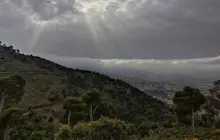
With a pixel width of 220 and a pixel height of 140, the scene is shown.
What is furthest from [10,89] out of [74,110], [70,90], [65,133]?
[70,90]

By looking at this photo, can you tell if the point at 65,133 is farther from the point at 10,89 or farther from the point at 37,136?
the point at 10,89

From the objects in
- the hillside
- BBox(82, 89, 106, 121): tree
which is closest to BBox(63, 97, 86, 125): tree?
BBox(82, 89, 106, 121): tree

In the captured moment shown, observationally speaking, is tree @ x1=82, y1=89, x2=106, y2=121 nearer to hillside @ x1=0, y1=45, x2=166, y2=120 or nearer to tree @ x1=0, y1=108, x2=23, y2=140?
tree @ x1=0, y1=108, x2=23, y2=140

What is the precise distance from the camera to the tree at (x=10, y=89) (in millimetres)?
40812

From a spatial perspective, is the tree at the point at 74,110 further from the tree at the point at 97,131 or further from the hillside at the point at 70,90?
the hillside at the point at 70,90

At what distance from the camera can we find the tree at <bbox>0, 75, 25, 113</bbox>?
40812 millimetres

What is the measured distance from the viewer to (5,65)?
12350 centimetres

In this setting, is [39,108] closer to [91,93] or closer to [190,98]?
[91,93]

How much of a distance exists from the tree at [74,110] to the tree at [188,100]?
14717mm

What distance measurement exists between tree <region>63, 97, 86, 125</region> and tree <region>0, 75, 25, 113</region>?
10592mm

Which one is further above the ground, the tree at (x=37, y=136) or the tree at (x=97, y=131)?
the tree at (x=97, y=131)

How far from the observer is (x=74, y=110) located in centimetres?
3719

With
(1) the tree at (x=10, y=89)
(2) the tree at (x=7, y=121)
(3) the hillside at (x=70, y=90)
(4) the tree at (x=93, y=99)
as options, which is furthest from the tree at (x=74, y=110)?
(3) the hillside at (x=70, y=90)

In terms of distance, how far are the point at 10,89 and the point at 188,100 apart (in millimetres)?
27765
